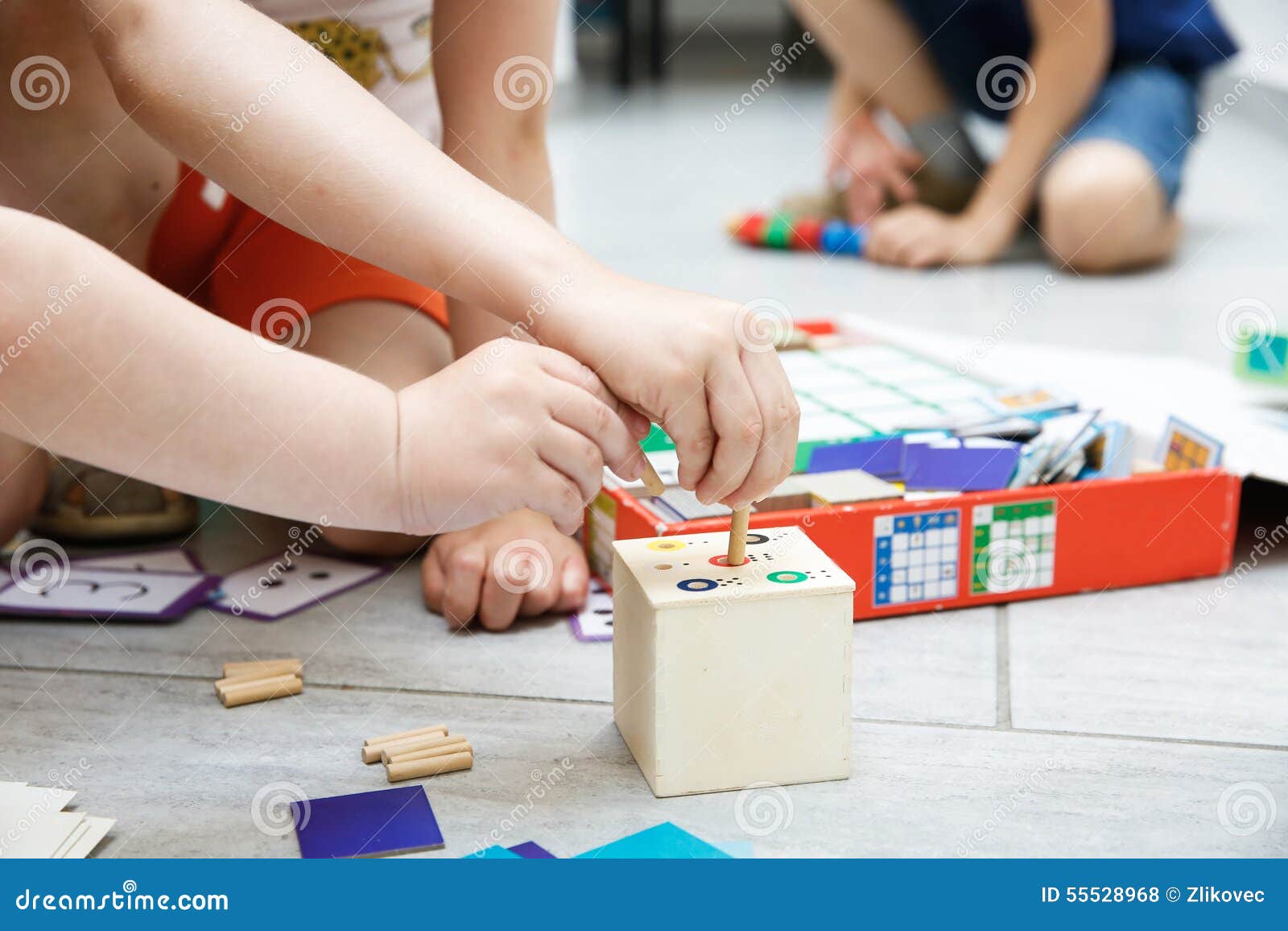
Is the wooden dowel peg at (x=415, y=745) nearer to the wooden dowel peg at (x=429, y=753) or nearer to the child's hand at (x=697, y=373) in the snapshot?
the wooden dowel peg at (x=429, y=753)

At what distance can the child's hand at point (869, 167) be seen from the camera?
240 centimetres

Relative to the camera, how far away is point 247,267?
1188 mm

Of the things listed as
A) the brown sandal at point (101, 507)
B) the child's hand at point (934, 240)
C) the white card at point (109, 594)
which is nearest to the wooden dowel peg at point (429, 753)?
the white card at point (109, 594)

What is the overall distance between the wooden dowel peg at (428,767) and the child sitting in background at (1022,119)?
5.20 ft

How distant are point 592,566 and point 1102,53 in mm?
1505

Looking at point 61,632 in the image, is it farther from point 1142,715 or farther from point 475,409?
point 1142,715

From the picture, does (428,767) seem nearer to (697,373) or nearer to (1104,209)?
(697,373)

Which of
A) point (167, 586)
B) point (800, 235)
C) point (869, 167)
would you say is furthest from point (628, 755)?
point (869, 167)

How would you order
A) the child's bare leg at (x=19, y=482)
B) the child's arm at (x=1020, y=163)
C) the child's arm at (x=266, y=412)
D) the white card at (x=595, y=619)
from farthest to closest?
the child's arm at (x=1020, y=163)
the child's bare leg at (x=19, y=482)
the white card at (x=595, y=619)
the child's arm at (x=266, y=412)

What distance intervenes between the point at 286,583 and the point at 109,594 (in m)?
0.13

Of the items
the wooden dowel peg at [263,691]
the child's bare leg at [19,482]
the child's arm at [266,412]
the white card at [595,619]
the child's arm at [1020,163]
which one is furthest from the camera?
the child's arm at [1020,163]
